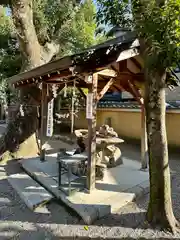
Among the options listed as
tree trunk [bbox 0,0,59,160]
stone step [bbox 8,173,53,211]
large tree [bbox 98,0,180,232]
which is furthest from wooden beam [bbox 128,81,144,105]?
tree trunk [bbox 0,0,59,160]

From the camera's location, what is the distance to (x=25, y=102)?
7.94 metres

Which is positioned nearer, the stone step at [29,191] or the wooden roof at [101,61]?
the wooden roof at [101,61]

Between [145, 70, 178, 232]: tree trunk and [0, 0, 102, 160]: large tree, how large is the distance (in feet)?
6.87

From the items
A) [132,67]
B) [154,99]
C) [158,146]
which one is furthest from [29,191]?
[132,67]

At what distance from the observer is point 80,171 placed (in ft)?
18.1

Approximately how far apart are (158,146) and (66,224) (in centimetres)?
203

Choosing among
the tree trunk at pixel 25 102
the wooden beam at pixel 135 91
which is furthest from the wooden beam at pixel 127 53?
the tree trunk at pixel 25 102

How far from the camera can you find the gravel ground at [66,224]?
3.39 m

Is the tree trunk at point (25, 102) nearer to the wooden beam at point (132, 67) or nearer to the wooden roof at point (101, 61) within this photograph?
the wooden roof at point (101, 61)

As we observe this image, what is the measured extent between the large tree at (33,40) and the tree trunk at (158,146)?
2095mm

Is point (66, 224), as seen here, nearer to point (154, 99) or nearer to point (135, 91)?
point (154, 99)

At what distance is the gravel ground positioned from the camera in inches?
133

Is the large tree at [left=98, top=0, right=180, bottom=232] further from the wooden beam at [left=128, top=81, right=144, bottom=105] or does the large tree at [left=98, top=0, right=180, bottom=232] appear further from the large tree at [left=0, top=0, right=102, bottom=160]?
the wooden beam at [left=128, top=81, right=144, bottom=105]

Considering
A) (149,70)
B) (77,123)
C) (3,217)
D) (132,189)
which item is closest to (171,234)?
(132,189)
